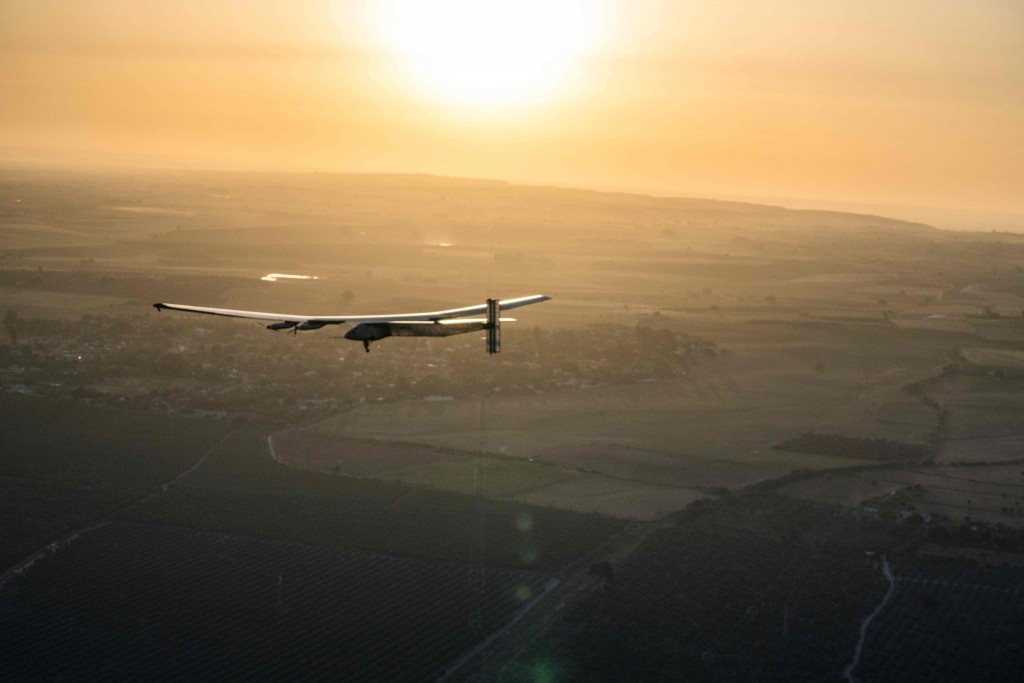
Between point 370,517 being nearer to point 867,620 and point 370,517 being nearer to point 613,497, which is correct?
point 613,497

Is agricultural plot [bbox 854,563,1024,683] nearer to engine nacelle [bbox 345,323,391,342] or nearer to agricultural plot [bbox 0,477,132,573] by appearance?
engine nacelle [bbox 345,323,391,342]

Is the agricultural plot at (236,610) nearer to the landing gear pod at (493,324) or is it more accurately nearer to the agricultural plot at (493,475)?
the agricultural plot at (493,475)

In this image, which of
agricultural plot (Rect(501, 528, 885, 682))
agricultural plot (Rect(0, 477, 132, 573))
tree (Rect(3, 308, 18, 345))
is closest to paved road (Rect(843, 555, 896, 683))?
agricultural plot (Rect(501, 528, 885, 682))

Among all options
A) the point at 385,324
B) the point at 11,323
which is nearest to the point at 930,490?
the point at 385,324

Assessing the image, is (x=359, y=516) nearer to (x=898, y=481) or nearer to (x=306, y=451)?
(x=306, y=451)

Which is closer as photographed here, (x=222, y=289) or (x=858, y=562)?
(x=858, y=562)

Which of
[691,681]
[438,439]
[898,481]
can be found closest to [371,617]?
[691,681]

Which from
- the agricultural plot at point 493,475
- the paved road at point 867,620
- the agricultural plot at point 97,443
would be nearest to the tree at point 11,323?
the agricultural plot at point 97,443
